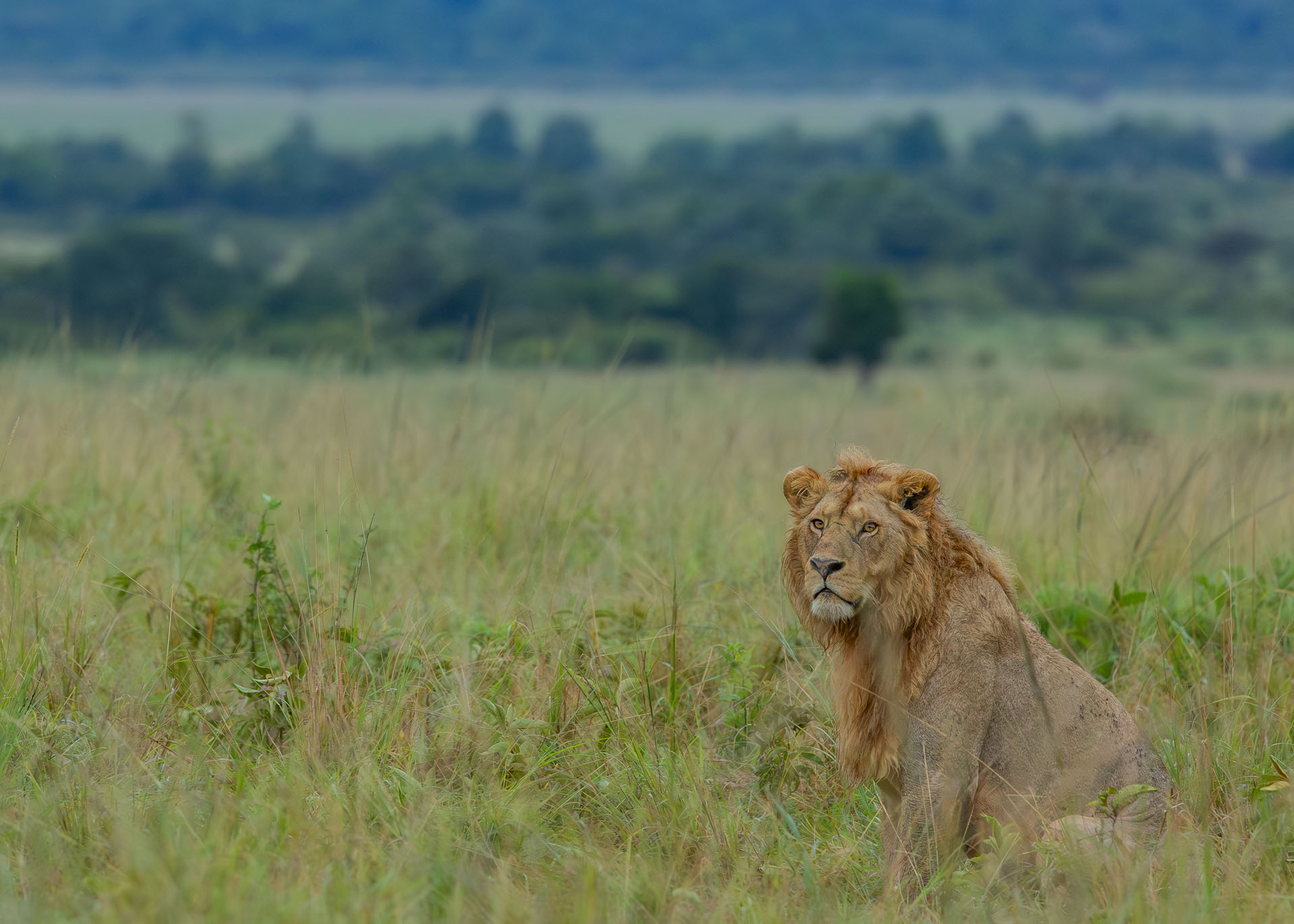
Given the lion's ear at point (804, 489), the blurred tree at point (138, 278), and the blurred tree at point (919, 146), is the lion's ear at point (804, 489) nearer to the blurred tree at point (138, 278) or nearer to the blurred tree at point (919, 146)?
the blurred tree at point (138, 278)

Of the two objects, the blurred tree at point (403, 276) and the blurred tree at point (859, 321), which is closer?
the blurred tree at point (859, 321)

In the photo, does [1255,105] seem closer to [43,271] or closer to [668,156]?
[668,156]

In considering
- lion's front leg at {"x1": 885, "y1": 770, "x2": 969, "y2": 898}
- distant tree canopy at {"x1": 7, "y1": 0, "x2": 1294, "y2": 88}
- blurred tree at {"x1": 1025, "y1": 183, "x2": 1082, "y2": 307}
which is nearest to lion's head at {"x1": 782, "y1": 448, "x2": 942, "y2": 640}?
lion's front leg at {"x1": 885, "y1": 770, "x2": 969, "y2": 898}

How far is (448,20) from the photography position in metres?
192

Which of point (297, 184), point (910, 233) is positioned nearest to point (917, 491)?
point (910, 233)

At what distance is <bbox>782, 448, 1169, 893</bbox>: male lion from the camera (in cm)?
317

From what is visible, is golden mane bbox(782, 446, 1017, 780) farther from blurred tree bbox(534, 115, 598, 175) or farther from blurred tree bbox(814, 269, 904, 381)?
blurred tree bbox(534, 115, 598, 175)

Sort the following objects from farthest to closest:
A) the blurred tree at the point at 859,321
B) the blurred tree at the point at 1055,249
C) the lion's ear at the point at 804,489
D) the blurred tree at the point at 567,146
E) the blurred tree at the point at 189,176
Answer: the blurred tree at the point at 567,146
the blurred tree at the point at 189,176
the blurred tree at the point at 1055,249
the blurred tree at the point at 859,321
the lion's ear at the point at 804,489

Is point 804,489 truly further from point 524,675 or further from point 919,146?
point 919,146

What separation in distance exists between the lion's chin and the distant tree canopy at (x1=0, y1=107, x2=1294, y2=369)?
19137 millimetres

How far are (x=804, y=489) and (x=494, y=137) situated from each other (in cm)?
11895

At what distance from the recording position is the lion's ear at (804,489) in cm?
334

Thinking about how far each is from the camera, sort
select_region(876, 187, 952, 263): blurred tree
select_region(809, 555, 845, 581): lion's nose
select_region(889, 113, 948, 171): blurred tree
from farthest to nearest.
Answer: select_region(889, 113, 948, 171): blurred tree < select_region(876, 187, 952, 263): blurred tree < select_region(809, 555, 845, 581): lion's nose

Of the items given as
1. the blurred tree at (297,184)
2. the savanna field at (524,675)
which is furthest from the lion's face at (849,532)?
the blurred tree at (297,184)
